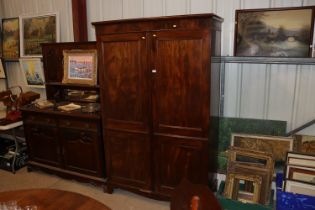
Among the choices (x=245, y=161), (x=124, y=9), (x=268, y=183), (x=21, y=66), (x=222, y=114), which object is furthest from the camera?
(x=21, y=66)

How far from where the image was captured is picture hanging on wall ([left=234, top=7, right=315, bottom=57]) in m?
2.38

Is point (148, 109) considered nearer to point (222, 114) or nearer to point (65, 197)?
point (222, 114)

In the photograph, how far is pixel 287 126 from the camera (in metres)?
2.66

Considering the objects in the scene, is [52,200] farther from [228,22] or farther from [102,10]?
[102,10]

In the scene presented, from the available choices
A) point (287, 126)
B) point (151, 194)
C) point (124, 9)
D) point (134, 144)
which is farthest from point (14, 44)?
point (287, 126)

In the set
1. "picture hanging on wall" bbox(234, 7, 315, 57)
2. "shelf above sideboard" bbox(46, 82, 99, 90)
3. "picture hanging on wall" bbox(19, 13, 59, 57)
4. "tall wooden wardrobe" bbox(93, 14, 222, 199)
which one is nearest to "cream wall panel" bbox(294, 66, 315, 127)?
"picture hanging on wall" bbox(234, 7, 315, 57)

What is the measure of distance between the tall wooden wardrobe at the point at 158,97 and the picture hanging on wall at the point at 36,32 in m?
1.32

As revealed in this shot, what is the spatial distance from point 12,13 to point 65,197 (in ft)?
11.7

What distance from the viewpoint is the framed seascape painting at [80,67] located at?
3.13 m

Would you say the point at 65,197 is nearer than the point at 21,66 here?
Yes

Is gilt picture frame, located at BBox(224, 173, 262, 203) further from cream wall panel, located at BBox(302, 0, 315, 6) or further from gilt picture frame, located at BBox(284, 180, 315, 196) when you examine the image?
cream wall panel, located at BBox(302, 0, 315, 6)

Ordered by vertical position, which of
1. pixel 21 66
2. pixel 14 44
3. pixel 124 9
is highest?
pixel 124 9

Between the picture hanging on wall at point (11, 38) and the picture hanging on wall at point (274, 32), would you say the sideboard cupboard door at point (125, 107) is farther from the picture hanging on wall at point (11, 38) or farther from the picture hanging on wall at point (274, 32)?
the picture hanging on wall at point (11, 38)

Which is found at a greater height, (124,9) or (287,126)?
(124,9)
